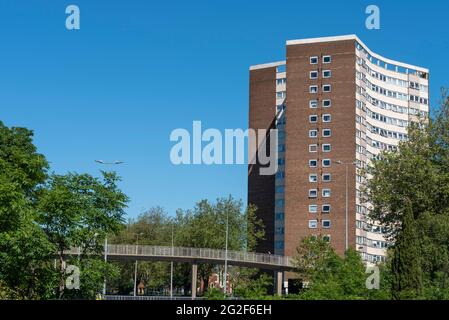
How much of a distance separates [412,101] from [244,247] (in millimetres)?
55540

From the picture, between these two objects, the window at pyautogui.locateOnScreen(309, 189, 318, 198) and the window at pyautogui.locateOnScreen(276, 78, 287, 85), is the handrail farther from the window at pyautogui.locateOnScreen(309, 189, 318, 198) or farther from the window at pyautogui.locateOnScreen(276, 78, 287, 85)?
the window at pyautogui.locateOnScreen(276, 78, 287, 85)

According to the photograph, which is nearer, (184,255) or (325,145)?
(184,255)

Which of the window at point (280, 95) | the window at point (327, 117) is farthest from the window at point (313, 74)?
the window at point (280, 95)

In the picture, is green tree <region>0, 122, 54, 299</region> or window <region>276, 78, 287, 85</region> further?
window <region>276, 78, 287, 85</region>

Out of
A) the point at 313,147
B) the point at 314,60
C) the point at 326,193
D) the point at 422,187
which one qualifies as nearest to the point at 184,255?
the point at 326,193

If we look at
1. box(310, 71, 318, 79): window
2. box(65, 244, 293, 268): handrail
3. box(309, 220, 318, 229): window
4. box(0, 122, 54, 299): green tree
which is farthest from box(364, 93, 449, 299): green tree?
box(310, 71, 318, 79): window

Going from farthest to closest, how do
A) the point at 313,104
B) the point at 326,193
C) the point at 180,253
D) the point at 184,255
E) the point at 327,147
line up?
the point at 313,104 < the point at 327,147 < the point at 326,193 < the point at 180,253 < the point at 184,255

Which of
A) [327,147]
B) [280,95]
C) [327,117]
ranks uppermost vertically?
[280,95]

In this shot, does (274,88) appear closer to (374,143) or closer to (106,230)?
(374,143)

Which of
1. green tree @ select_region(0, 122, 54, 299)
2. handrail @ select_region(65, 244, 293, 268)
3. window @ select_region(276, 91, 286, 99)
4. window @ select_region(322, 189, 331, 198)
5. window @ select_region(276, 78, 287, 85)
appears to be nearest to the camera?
green tree @ select_region(0, 122, 54, 299)

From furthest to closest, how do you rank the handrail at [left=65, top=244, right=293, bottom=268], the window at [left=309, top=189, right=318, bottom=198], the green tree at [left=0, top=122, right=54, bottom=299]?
the window at [left=309, top=189, right=318, bottom=198]
the handrail at [left=65, top=244, right=293, bottom=268]
the green tree at [left=0, top=122, right=54, bottom=299]

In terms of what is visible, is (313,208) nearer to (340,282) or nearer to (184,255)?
(184,255)

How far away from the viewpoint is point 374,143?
5369 inches

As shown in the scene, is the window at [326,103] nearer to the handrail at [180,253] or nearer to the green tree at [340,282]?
the handrail at [180,253]
